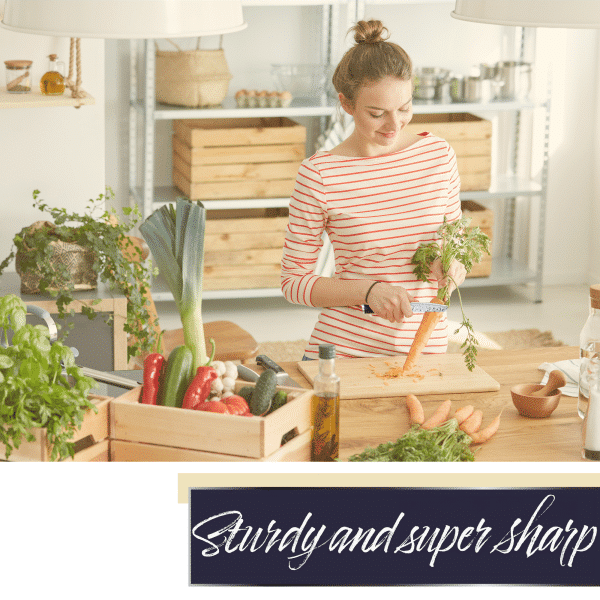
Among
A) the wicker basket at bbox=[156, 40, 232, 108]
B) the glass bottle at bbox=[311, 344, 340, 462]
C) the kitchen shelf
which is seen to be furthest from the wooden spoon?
the wicker basket at bbox=[156, 40, 232, 108]

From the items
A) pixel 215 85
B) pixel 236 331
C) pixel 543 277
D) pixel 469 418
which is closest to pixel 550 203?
Answer: pixel 543 277

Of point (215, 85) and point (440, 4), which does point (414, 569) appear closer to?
point (215, 85)

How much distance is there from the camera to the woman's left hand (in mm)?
2061

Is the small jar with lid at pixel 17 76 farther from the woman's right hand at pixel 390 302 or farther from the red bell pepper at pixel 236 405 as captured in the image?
the red bell pepper at pixel 236 405

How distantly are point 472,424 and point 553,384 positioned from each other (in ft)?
0.91

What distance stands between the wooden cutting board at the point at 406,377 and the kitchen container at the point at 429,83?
3.32 metres

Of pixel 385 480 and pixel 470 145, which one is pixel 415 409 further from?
pixel 470 145

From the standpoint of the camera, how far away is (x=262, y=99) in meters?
4.96

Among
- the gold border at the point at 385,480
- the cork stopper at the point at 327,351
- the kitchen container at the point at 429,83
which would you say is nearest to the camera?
the gold border at the point at 385,480

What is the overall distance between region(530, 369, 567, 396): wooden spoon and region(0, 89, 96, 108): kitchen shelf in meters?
2.30

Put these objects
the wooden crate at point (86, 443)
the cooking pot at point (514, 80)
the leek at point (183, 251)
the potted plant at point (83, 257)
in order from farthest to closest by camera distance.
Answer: the cooking pot at point (514, 80)
the potted plant at point (83, 257)
the leek at point (183, 251)
the wooden crate at point (86, 443)

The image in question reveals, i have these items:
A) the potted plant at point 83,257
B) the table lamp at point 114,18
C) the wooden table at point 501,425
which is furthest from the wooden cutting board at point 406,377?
the potted plant at point 83,257

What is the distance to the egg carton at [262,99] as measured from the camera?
4953 millimetres

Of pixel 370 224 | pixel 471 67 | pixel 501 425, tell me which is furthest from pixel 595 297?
pixel 471 67
